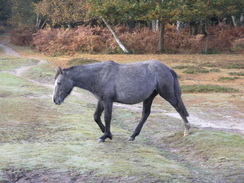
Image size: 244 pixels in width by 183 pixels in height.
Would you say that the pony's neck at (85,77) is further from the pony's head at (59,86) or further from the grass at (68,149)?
the grass at (68,149)

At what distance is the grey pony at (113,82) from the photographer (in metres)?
9.08

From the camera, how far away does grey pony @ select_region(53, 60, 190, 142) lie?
9078mm

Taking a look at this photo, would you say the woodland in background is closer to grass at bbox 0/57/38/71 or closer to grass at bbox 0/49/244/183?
grass at bbox 0/57/38/71

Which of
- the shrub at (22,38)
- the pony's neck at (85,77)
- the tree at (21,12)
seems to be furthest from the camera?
the tree at (21,12)

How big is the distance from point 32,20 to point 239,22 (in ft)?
109

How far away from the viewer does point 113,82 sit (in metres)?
9.21

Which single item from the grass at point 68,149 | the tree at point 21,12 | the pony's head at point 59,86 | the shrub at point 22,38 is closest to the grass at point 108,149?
the grass at point 68,149

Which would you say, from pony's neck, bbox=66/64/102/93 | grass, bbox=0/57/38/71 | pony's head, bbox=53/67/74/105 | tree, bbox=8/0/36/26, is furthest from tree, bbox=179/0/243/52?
tree, bbox=8/0/36/26

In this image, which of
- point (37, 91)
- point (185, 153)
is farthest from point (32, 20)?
point (185, 153)

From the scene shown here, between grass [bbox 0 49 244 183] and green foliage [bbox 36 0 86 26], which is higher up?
green foliage [bbox 36 0 86 26]

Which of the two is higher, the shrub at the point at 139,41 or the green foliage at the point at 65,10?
Result: the green foliage at the point at 65,10

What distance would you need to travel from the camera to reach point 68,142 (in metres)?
9.01

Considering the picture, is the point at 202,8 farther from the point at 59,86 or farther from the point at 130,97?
the point at 59,86

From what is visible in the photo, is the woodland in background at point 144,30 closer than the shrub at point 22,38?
Yes
